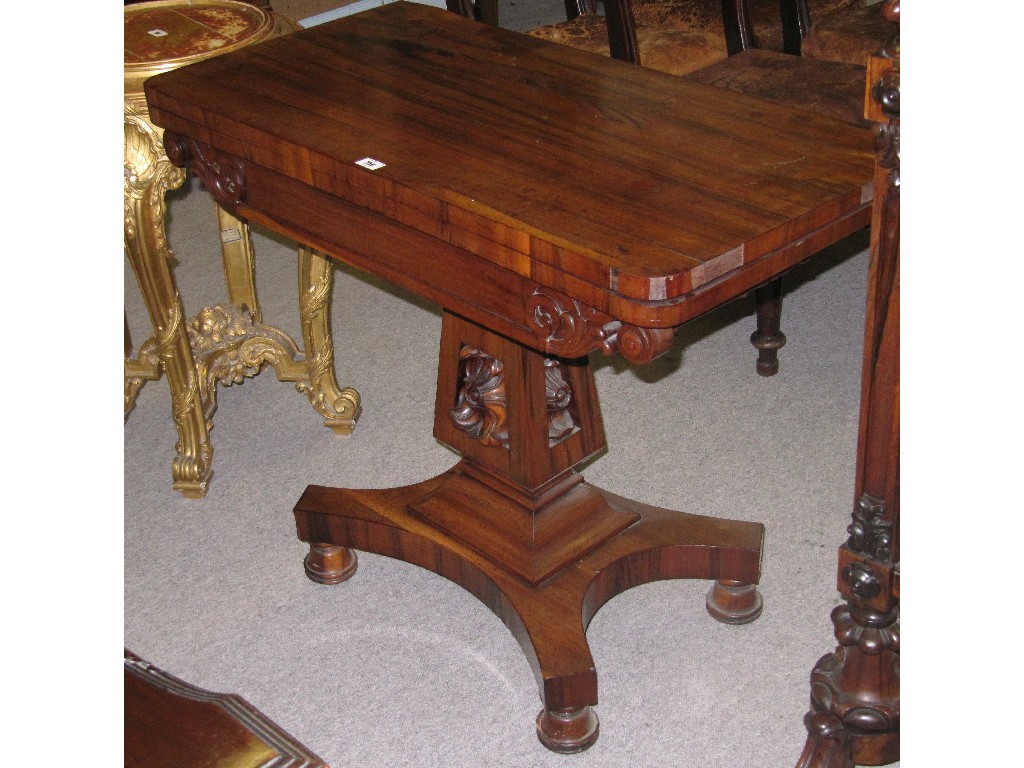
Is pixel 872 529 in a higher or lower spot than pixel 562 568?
higher

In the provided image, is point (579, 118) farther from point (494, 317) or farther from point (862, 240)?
point (862, 240)

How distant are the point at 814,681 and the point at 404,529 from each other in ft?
2.35

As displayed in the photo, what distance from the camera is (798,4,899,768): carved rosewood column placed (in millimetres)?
1265

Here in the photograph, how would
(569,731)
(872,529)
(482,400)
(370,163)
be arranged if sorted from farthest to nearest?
(482,400) < (569,731) < (370,163) < (872,529)

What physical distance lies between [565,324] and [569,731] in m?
0.67

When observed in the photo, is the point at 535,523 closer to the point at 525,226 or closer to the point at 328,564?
the point at 328,564

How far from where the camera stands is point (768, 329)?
2.71 metres

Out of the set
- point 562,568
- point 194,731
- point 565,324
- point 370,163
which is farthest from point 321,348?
point 194,731

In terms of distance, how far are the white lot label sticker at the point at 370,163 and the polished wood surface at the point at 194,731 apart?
724 mm

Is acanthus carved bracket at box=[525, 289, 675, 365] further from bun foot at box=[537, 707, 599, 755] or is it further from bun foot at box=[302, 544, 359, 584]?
bun foot at box=[302, 544, 359, 584]

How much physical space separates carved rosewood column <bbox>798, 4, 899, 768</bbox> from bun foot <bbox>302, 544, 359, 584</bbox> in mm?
868

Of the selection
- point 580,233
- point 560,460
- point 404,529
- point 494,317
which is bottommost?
point 404,529

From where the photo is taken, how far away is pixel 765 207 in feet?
4.88

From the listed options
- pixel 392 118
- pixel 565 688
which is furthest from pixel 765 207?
pixel 565 688
